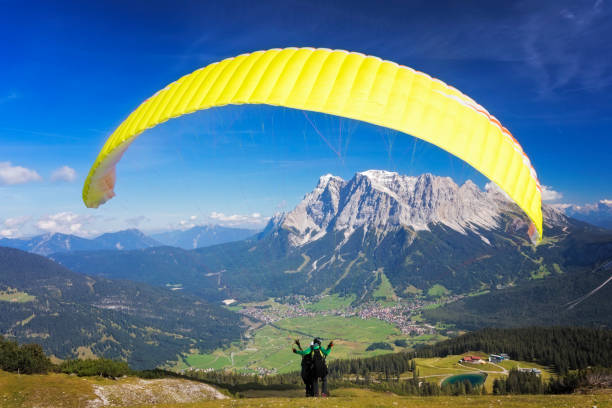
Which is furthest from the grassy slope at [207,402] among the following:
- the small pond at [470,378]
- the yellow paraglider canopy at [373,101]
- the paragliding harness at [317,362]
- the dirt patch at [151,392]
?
the small pond at [470,378]

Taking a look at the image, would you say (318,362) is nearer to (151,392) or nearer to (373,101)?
(373,101)

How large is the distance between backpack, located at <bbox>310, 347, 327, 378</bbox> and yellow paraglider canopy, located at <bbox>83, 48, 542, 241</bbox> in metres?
8.48

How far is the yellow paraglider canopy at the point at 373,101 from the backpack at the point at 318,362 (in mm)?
8477

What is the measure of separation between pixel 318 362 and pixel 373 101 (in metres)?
10.0

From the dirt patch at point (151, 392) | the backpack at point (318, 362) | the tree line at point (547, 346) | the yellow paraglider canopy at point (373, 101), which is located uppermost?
the yellow paraglider canopy at point (373, 101)

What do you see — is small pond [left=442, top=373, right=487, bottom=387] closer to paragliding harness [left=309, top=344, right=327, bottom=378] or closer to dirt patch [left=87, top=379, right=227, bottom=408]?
dirt patch [left=87, top=379, right=227, bottom=408]

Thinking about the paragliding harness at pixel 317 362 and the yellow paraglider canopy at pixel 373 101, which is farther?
the paragliding harness at pixel 317 362

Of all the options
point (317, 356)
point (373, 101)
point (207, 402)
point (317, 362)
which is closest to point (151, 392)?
point (207, 402)

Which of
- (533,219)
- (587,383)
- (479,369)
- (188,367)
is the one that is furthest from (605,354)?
(188,367)

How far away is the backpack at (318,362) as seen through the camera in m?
13.2

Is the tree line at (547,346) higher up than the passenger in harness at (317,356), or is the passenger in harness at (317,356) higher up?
the passenger in harness at (317,356)

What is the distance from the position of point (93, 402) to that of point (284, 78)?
25.4 meters

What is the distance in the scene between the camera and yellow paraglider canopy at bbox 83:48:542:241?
7.79 meters

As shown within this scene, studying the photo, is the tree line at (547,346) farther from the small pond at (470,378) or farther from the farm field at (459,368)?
the small pond at (470,378)
